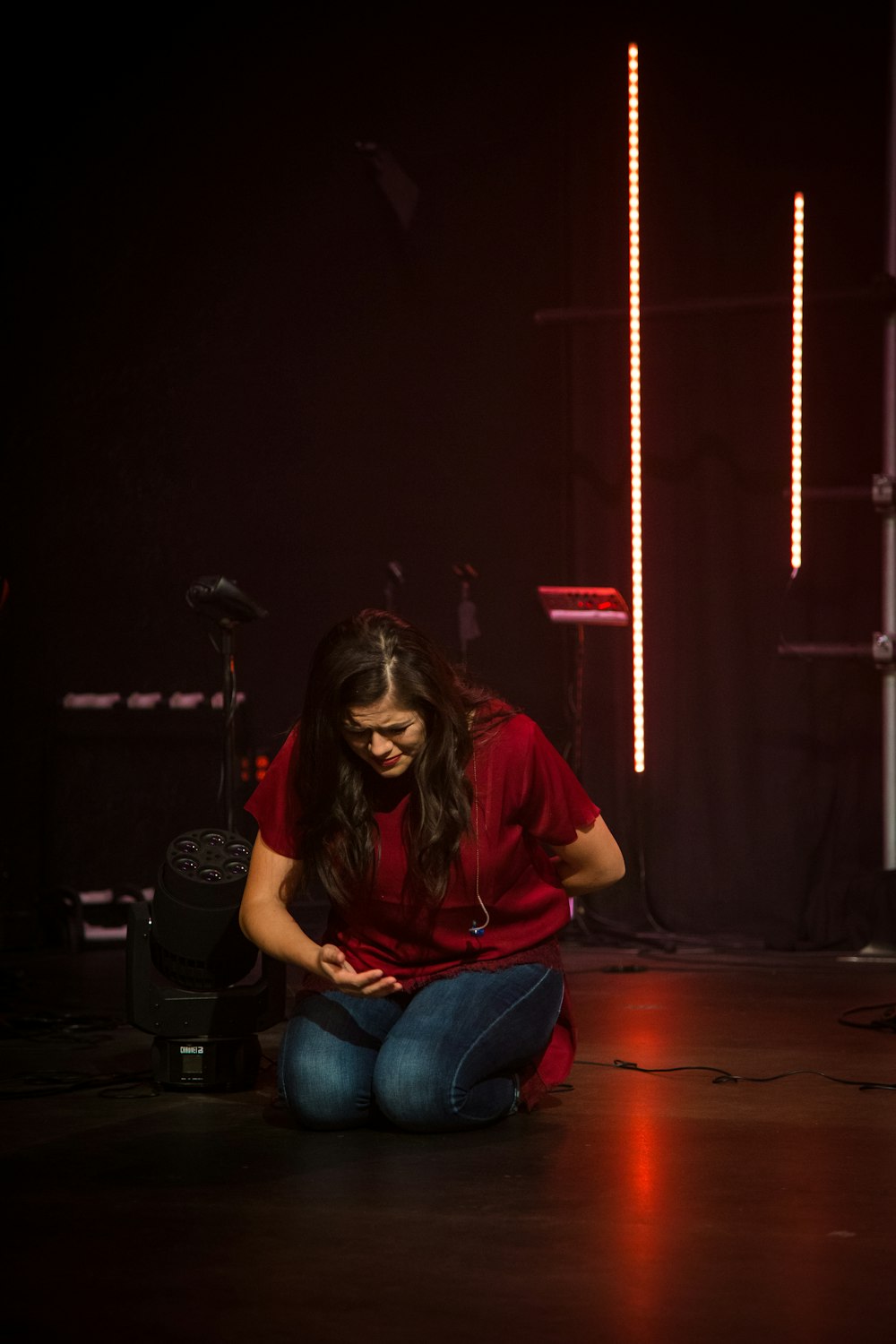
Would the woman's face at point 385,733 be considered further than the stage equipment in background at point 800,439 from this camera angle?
No

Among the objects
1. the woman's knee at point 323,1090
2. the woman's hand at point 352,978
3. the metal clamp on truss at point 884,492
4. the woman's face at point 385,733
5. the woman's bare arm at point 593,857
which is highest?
the metal clamp on truss at point 884,492

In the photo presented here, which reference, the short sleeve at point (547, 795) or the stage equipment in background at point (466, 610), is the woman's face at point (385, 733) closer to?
the short sleeve at point (547, 795)

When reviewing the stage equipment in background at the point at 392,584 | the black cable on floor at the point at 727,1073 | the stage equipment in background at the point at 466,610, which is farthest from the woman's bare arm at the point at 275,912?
the stage equipment in background at the point at 466,610

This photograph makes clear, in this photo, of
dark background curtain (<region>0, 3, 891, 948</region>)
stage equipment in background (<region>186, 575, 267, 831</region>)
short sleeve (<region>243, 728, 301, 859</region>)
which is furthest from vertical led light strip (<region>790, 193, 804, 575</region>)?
short sleeve (<region>243, 728, 301, 859</region>)

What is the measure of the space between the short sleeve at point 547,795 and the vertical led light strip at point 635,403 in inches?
103

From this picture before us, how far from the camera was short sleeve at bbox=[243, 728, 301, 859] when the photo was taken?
8.66 ft

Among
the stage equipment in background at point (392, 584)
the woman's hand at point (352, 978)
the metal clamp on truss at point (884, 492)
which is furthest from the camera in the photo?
the stage equipment in background at point (392, 584)

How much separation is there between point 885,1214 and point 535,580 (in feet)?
12.8

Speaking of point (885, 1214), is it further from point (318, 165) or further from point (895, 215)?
point (318, 165)

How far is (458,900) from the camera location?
8.72ft

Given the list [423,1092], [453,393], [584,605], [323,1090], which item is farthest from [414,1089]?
[453,393]

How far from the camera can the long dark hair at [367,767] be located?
246 centimetres

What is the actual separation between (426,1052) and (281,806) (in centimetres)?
46

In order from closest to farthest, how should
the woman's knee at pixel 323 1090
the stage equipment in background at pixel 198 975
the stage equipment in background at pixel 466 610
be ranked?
the woman's knee at pixel 323 1090 → the stage equipment in background at pixel 198 975 → the stage equipment in background at pixel 466 610
